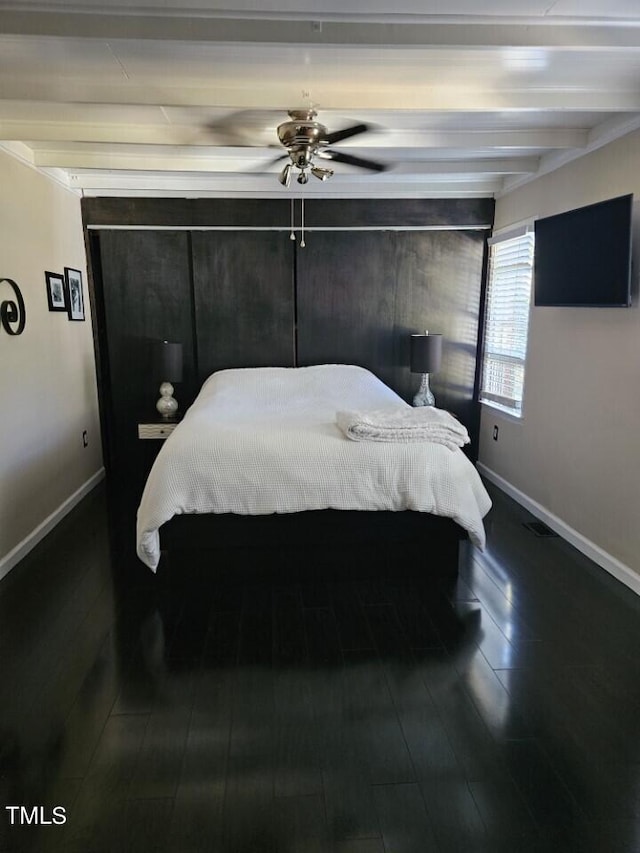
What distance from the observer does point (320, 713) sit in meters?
1.94

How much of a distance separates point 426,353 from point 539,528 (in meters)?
1.65

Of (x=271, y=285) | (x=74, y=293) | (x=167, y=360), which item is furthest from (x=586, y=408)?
(x=74, y=293)

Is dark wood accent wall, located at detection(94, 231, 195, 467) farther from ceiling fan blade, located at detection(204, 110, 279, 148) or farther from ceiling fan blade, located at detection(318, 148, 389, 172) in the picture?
ceiling fan blade, located at detection(318, 148, 389, 172)

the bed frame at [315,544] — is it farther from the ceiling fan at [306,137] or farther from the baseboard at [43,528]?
the ceiling fan at [306,137]

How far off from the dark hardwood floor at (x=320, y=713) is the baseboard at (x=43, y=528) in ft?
0.32

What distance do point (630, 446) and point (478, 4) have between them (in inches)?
83.8

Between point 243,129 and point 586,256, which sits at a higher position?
point 243,129

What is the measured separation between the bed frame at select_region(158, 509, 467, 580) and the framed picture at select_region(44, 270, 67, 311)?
6.29ft

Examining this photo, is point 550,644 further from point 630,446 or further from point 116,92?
point 116,92

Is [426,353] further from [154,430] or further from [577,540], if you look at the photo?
[154,430]

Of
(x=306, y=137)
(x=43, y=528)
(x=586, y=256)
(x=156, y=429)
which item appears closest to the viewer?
(x=306, y=137)

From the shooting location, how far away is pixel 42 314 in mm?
3561

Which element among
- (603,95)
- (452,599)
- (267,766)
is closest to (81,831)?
(267,766)

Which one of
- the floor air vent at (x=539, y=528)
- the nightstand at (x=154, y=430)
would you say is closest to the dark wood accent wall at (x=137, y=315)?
the nightstand at (x=154, y=430)
